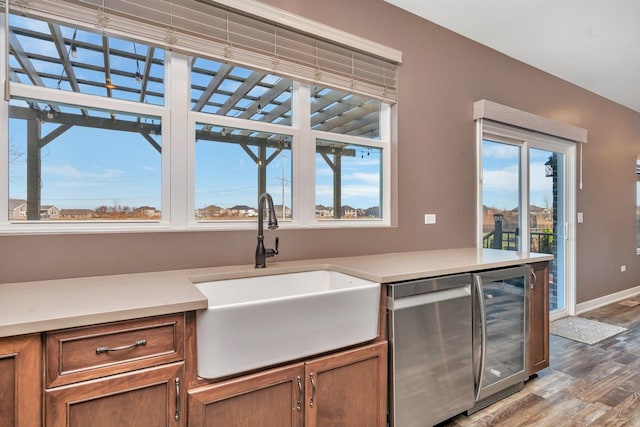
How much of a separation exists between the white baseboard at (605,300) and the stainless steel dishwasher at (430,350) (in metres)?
3.16

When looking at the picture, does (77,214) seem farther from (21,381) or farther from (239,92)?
(239,92)

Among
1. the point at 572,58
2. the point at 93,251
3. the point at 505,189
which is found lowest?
the point at 93,251

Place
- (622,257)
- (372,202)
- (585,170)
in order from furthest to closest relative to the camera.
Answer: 1. (622,257)
2. (585,170)
3. (372,202)

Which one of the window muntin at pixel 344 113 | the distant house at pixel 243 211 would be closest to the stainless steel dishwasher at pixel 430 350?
the distant house at pixel 243 211

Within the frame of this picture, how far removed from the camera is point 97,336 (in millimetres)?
1108

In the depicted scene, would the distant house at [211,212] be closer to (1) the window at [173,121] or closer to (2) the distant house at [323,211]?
(1) the window at [173,121]

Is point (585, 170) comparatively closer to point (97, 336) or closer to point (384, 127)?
point (384, 127)

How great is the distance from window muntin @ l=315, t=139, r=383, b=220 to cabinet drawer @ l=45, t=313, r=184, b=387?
4.38 feet

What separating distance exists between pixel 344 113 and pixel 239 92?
2.59ft

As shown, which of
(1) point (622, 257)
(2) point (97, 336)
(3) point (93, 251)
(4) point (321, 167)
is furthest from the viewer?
(1) point (622, 257)

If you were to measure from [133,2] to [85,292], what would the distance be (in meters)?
1.39

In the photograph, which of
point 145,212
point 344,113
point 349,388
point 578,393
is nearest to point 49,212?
point 145,212

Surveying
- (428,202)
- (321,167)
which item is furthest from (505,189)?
(321,167)

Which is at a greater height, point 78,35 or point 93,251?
point 78,35
